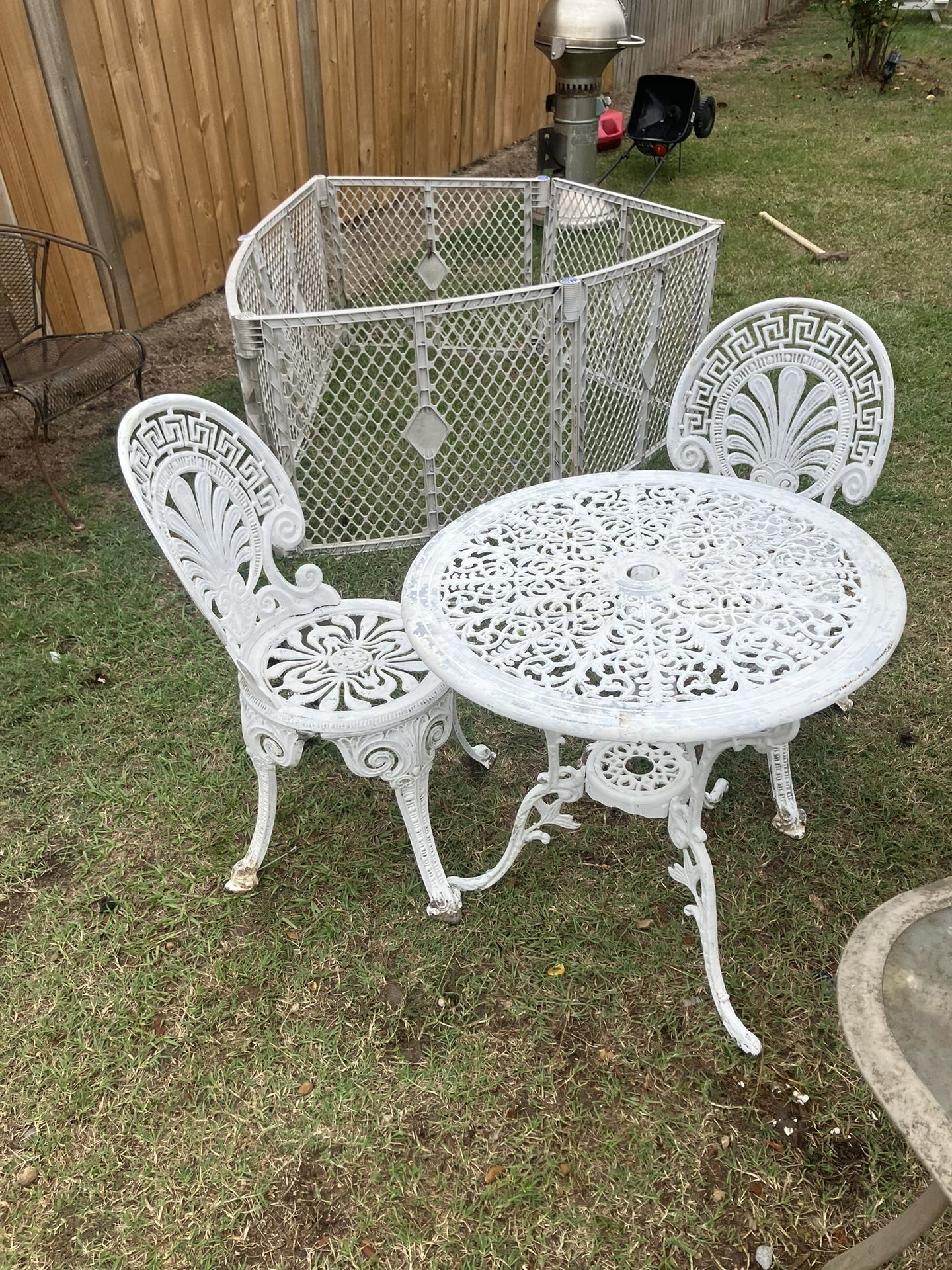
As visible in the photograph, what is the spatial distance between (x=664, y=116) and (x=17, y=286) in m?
6.32

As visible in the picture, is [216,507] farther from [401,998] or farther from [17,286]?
[17,286]

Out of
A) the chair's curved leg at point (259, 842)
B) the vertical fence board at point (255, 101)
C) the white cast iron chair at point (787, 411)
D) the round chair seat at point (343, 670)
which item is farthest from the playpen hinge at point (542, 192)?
the chair's curved leg at point (259, 842)

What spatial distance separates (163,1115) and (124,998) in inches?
13.9

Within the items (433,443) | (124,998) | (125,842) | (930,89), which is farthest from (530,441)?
(930,89)

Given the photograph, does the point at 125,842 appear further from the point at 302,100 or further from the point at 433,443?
the point at 302,100

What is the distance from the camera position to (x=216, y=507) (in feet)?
7.26

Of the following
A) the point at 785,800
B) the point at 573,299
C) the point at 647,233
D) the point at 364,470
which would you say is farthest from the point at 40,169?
the point at 785,800

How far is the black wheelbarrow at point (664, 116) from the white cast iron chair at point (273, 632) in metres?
6.49

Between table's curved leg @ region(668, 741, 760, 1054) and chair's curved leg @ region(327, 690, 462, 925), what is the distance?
2.09ft

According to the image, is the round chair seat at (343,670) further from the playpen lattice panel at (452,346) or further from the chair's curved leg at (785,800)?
the playpen lattice panel at (452,346)

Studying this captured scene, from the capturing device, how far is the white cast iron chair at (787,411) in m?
2.51

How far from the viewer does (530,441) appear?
181 inches

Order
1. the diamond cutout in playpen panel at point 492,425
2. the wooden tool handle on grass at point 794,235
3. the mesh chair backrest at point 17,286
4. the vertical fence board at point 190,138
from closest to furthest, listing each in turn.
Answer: the diamond cutout in playpen panel at point 492,425
the mesh chair backrest at point 17,286
the vertical fence board at point 190,138
the wooden tool handle on grass at point 794,235

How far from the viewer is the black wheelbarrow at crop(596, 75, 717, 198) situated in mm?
7715
